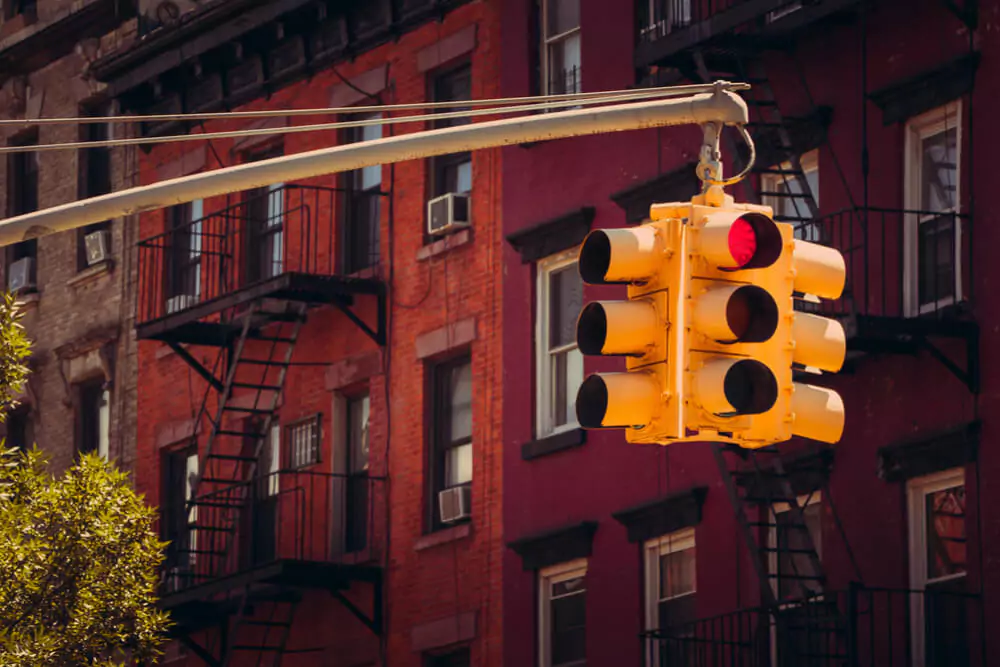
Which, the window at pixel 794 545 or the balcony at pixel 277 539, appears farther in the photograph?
the balcony at pixel 277 539

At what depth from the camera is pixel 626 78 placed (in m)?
27.1

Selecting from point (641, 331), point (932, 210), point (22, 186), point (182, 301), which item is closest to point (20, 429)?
point (22, 186)

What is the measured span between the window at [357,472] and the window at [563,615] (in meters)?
3.70

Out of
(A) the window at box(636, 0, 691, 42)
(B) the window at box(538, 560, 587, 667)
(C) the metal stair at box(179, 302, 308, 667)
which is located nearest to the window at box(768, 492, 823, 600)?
(B) the window at box(538, 560, 587, 667)

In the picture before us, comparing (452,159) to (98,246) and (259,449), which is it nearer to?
(259,449)

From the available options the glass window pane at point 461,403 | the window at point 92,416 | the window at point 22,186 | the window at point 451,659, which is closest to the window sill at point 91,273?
the window at point 92,416

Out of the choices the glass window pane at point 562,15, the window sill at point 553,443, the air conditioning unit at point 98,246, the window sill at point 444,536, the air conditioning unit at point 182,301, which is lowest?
the window sill at point 444,536

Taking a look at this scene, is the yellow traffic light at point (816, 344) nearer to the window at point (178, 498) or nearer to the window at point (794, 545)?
the window at point (794, 545)

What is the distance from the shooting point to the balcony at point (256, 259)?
3055 cm

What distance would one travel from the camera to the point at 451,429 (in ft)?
97.0

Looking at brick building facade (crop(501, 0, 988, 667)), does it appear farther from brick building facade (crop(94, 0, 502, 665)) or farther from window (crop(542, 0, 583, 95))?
brick building facade (crop(94, 0, 502, 665))

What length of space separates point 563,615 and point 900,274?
6.56 m

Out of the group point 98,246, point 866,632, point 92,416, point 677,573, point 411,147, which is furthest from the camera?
point 92,416

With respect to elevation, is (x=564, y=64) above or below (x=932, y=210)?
above
